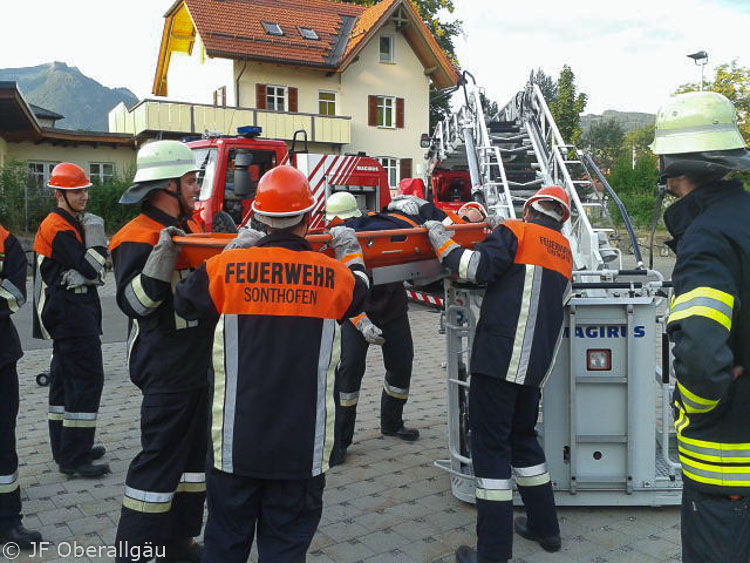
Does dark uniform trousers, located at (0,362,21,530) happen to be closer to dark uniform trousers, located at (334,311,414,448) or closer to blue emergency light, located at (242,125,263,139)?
dark uniform trousers, located at (334,311,414,448)

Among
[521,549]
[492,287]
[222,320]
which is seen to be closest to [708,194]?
[492,287]

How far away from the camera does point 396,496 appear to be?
4.36 metres

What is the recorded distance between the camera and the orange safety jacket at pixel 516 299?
3424 millimetres

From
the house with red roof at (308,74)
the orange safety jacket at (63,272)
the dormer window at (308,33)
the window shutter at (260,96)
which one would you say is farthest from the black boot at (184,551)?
the dormer window at (308,33)

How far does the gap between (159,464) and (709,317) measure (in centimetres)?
242

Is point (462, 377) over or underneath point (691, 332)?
underneath

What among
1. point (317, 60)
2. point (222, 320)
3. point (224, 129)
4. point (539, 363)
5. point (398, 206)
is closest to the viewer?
point (222, 320)

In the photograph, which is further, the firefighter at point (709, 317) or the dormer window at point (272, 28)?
the dormer window at point (272, 28)

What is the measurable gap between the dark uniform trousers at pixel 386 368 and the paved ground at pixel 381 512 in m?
0.22

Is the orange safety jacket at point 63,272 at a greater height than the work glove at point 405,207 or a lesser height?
lesser

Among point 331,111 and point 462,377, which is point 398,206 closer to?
point 462,377

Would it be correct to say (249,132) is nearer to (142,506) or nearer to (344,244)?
(344,244)

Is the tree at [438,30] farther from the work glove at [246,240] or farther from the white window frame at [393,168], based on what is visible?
the work glove at [246,240]

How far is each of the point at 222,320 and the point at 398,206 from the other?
3.18 metres
